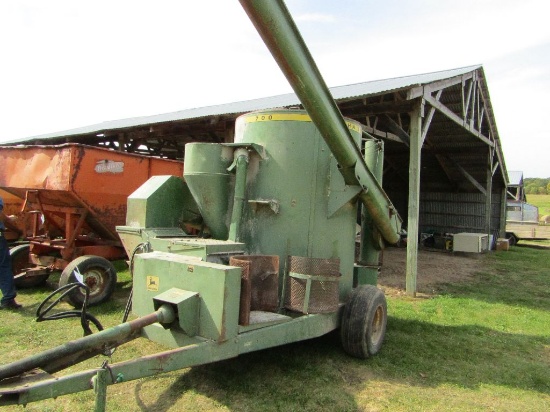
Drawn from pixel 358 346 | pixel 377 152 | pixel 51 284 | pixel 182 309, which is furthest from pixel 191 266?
pixel 51 284

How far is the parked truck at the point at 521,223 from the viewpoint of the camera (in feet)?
69.0

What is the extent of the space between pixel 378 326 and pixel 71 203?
489 cm

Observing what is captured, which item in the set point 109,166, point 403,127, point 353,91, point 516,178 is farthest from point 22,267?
point 516,178

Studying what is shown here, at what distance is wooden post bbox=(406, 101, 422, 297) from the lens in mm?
7920

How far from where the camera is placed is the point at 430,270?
11211mm

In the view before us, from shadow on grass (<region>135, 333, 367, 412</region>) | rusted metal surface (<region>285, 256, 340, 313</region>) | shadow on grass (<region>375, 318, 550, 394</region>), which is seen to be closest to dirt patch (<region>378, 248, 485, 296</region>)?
shadow on grass (<region>375, 318, 550, 394</region>)

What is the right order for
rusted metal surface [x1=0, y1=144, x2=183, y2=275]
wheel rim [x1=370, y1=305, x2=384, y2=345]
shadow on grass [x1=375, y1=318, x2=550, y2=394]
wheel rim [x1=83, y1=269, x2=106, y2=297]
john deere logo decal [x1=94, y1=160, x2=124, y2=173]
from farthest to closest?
john deere logo decal [x1=94, y1=160, x2=124, y2=173], rusted metal surface [x1=0, y1=144, x2=183, y2=275], wheel rim [x1=83, y1=269, x2=106, y2=297], wheel rim [x1=370, y1=305, x2=384, y2=345], shadow on grass [x1=375, y1=318, x2=550, y2=394]

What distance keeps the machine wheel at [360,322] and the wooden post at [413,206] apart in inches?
146

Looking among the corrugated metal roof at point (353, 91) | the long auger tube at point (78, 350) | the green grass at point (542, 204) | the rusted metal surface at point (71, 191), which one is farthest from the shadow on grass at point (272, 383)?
the green grass at point (542, 204)

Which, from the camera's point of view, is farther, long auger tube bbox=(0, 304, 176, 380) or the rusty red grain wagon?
the rusty red grain wagon

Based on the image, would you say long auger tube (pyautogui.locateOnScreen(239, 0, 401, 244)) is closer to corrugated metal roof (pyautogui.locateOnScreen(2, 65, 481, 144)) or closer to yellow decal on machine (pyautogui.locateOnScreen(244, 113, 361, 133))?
yellow decal on machine (pyautogui.locateOnScreen(244, 113, 361, 133))

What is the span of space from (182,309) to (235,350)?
0.51 metres

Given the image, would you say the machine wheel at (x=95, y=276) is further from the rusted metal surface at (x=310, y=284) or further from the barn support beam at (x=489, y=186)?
the barn support beam at (x=489, y=186)

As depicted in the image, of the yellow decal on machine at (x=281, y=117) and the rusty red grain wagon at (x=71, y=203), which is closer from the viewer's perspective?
the yellow decal on machine at (x=281, y=117)
